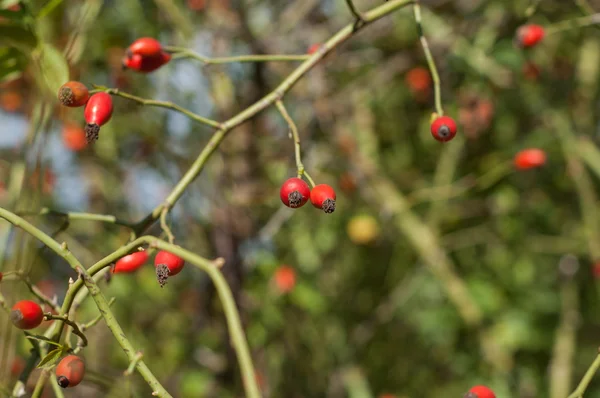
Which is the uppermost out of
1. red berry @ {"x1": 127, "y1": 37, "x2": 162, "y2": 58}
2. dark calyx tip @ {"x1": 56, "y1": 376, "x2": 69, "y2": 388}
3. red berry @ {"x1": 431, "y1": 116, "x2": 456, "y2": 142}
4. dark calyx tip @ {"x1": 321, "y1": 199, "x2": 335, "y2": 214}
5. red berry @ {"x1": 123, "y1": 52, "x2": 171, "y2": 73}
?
red berry @ {"x1": 127, "y1": 37, "x2": 162, "y2": 58}

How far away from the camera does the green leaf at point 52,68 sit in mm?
1132

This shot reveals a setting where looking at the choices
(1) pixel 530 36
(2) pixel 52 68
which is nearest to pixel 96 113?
(2) pixel 52 68

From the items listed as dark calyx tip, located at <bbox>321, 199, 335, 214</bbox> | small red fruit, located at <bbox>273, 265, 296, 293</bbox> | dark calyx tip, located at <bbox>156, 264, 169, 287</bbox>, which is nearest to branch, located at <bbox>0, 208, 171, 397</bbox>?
dark calyx tip, located at <bbox>156, 264, 169, 287</bbox>

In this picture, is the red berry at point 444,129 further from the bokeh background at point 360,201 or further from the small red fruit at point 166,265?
the bokeh background at point 360,201

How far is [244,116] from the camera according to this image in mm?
1043

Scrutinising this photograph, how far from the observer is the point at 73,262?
0.85 meters

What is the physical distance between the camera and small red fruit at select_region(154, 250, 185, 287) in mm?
933

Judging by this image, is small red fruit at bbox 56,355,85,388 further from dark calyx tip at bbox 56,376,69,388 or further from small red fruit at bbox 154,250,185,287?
small red fruit at bbox 154,250,185,287

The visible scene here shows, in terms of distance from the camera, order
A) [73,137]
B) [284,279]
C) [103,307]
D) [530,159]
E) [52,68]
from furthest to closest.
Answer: [73,137]
[284,279]
[530,159]
[52,68]
[103,307]

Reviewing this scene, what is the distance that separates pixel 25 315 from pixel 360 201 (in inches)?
91.0

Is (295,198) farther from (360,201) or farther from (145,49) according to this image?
(360,201)

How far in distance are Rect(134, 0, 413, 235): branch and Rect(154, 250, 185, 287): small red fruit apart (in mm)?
82

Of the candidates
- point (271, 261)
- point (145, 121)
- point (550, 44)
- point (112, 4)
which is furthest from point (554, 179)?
point (112, 4)

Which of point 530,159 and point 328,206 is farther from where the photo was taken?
point 530,159
